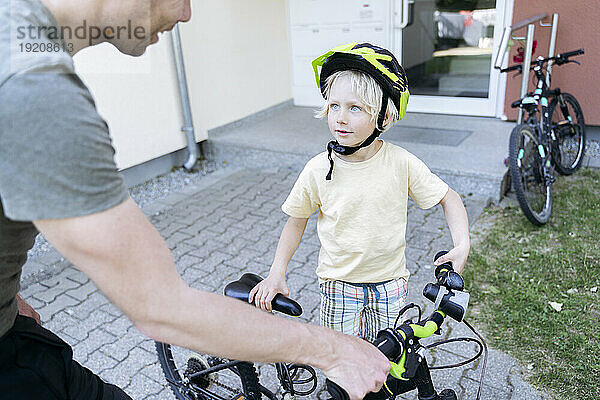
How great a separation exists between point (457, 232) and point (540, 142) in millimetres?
3310

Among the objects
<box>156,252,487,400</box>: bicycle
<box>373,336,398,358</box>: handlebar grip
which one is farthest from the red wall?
<box>373,336,398,358</box>: handlebar grip

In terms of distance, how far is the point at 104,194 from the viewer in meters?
0.95

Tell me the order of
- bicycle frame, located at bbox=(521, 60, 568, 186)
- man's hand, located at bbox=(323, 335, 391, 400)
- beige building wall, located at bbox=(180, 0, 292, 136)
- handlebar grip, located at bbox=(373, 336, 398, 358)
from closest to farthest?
man's hand, located at bbox=(323, 335, 391, 400)
handlebar grip, located at bbox=(373, 336, 398, 358)
bicycle frame, located at bbox=(521, 60, 568, 186)
beige building wall, located at bbox=(180, 0, 292, 136)

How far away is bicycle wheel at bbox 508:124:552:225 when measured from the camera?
14.1ft

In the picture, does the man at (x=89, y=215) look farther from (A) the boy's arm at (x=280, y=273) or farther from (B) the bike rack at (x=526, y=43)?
(B) the bike rack at (x=526, y=43)

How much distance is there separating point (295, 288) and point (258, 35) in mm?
4784

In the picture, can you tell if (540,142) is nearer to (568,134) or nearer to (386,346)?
(568,134)

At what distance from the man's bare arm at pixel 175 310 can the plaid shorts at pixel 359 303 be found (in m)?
0.86

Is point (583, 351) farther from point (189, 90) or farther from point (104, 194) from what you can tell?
point (189, 90)

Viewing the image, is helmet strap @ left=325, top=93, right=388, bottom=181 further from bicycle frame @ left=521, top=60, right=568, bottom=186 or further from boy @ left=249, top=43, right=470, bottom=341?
bicycle frame @ left=521, top=60, right=568, bottom=186

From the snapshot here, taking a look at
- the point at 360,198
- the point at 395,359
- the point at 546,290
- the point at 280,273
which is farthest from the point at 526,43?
the point at 395,359

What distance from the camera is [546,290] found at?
350 cm

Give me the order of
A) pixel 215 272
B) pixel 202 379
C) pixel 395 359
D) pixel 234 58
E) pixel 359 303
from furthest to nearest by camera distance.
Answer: pixel 234 58 < pixel 215 272 < pixel 202 379 < pixel 359 303 < pixel 395 359

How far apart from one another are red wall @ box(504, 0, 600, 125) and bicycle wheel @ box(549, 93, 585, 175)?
46 centimetres
